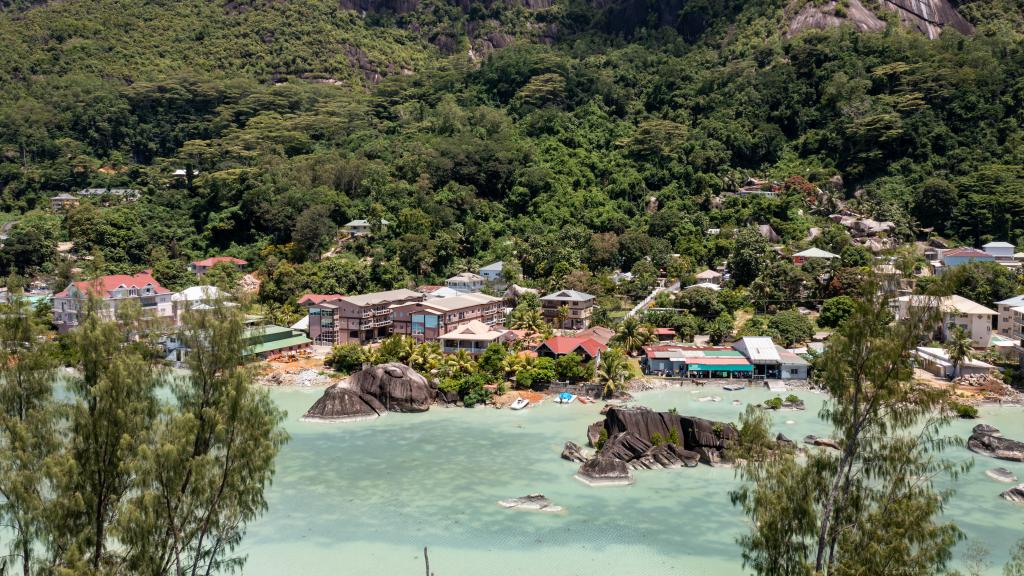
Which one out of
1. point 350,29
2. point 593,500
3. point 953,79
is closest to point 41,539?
point 593,500

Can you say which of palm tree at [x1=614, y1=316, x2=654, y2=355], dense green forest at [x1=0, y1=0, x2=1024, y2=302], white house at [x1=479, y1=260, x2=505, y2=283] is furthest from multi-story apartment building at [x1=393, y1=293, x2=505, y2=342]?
palm tree at [x1=614, y1=316, x2=654, y2=355]

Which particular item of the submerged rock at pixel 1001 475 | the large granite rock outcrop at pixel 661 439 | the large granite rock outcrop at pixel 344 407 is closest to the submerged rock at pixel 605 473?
the large granite rock outcrop at pixel 661 439

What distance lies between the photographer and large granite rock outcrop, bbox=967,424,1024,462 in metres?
26.3

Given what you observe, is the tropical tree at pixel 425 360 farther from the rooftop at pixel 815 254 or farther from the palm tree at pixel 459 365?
the rooftop at pixel 815 254

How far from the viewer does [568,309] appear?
45.4 metres

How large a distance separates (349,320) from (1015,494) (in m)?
31.2

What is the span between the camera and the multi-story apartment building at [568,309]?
45281mm

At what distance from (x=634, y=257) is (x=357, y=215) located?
71.0 ft

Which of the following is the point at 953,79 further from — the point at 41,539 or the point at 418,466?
the point at 41,539

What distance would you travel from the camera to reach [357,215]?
6112 cm

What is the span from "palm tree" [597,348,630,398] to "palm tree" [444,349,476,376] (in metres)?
5.72

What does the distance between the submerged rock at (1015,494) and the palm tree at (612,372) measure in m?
14.9

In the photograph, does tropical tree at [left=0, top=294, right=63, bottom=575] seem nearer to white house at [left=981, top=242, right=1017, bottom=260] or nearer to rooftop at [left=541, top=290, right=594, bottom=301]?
rooftop at [left=541, top=290, right=594, bottom=301]

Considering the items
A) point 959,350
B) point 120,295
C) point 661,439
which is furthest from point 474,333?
point 959,350
